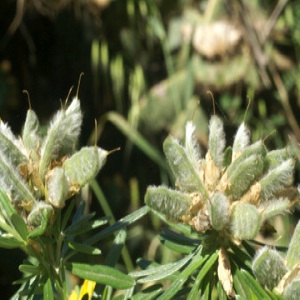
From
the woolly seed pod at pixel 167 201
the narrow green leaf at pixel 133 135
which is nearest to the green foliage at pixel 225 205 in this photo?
the woolly seed pod at pixel 167 201

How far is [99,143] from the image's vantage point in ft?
5.62

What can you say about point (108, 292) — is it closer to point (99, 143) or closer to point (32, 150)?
point (32, 150)

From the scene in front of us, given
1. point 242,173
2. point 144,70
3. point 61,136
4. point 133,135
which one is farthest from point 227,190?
point 144,70

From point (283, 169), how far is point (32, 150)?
18 cm

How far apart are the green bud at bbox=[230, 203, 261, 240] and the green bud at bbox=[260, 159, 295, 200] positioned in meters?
0.03

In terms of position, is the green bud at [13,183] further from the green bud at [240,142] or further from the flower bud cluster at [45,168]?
the green bud at [240,142]

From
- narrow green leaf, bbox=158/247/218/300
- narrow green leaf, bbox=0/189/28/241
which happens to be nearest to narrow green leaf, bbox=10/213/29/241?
narrow green leaf, bbox=0/189/28/241

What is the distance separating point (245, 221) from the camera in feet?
1.40

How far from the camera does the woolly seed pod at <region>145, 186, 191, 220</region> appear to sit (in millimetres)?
441

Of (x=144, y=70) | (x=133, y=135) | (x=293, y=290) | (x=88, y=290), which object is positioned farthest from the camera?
(x=144, y=70)

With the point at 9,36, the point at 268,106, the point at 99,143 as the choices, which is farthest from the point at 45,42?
the point at 268,106

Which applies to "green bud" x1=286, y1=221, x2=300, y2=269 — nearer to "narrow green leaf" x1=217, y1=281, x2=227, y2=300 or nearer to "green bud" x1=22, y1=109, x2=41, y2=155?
"narrow green leaf" x1=217, y1=281, x2=227, y2=300

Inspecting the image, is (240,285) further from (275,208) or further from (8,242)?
(8,242)

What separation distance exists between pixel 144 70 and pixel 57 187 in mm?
1404
